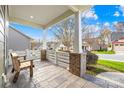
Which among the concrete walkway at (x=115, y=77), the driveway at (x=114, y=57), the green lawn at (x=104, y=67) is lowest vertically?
the concrete walkway at (x=115, y=77)

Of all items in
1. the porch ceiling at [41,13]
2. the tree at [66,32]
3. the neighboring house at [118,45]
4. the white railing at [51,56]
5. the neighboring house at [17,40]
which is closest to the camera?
the neighboring house at [118,45]

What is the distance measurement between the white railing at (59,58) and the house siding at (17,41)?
3.41 meters

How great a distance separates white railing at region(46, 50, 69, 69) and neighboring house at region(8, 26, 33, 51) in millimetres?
3410

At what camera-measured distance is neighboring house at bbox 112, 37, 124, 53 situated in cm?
266

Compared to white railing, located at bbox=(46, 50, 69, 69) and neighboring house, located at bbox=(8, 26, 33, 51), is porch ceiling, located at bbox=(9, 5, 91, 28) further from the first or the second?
neighboring house, located at bbox=(8, 26, 33, 51)

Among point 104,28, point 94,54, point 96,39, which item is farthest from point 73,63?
point 104,28

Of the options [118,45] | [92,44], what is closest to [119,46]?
[118,45]

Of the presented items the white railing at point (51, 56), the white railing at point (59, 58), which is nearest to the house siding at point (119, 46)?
the white railing at point (59, 58)

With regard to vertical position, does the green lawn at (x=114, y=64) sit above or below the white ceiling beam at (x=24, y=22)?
below

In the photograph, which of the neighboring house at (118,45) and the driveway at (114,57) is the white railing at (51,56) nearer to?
the driveway at (114,57)

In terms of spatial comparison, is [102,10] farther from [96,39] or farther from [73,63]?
[73,63]

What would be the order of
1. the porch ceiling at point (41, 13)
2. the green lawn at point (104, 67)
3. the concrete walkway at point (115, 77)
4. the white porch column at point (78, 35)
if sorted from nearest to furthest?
the concrete walkway at point (115, 77)
the green lawn at point (104, 67)
the white porch column at point (78, 35)
the porch ceiling at point (41, 13)

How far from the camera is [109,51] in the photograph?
277 cm

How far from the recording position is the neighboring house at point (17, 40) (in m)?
7.68
